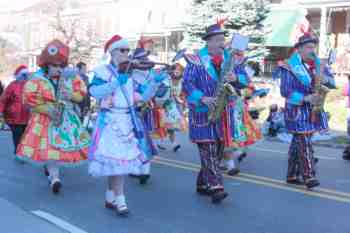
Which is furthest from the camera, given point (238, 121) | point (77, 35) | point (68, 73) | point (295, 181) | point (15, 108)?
point (77, 35)

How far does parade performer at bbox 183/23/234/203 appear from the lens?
6695mm

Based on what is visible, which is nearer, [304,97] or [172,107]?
[304,97]

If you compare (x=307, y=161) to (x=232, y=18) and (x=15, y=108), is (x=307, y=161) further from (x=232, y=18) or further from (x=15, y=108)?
(x=232, y=18)

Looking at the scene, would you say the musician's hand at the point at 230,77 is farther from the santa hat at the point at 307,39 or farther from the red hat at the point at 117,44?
the santa hat at the point at 307,39

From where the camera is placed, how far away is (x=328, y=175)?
8922mm

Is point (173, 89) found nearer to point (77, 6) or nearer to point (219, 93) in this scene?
point (219, 93)

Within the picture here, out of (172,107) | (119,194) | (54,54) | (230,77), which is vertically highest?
(54,54)

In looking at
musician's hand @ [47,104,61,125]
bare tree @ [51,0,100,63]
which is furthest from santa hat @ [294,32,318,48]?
bare tree @ [51,0,100,63]

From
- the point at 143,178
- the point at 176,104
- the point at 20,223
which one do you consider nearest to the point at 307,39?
the point at 143,178

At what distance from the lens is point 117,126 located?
6.21 metres

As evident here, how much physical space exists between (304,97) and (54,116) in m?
3.18

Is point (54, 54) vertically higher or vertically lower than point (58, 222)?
higher

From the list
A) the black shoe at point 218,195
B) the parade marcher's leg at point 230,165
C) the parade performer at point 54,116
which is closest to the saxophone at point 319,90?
the black shoe at point 218,195

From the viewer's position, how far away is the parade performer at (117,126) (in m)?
6.15
